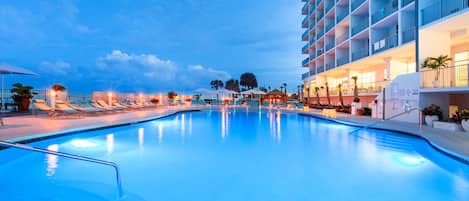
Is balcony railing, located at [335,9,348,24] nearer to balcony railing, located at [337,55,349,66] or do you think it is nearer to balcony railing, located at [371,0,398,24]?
balcony railing, located at [337,55,349,66]

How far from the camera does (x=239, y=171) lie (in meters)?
4.35

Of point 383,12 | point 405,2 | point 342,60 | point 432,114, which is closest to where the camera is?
point 432,114

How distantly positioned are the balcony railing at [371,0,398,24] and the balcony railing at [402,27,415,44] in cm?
169

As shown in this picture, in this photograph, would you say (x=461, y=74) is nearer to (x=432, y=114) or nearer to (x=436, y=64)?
(x=436, y=64)

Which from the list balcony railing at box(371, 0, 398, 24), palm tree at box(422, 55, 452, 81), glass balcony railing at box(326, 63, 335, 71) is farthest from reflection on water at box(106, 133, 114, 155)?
glass balcony railing at box(326, 63, 335, 71)

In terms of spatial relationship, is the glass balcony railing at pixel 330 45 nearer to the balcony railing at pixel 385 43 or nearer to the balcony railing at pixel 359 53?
the balcony railing at pixel 359 53

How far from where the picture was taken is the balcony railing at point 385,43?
12475 mm

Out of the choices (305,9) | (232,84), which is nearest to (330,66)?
(305,9)

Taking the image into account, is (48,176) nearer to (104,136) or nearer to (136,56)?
(104,136)

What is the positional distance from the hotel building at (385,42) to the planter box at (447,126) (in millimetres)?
1108

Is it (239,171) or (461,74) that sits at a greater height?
(461,74)

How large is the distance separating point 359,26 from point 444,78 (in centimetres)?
866

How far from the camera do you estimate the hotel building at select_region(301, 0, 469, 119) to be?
358 inches

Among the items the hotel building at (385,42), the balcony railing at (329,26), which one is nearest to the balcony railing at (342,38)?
the hotel building at (385,42)
